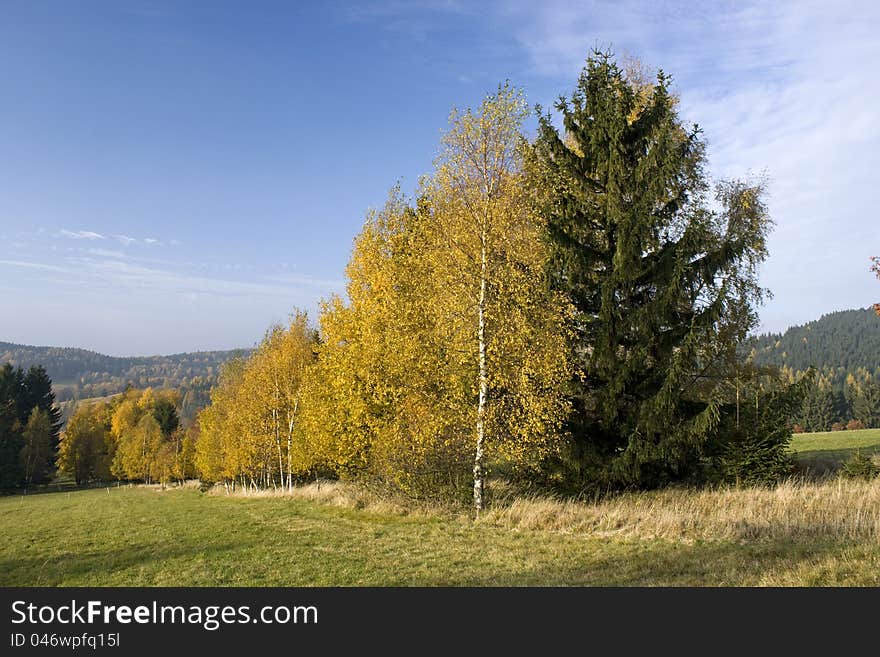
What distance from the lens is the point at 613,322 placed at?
609 inches

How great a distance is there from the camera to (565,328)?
48.6 ft

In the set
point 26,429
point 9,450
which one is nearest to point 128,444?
point 9,450

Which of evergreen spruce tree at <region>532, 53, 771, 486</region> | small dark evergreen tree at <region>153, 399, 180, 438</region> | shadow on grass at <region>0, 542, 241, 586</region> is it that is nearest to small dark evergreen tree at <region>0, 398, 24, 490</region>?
small dark evergreen tree at <region>153, 399, 180, 438</region>

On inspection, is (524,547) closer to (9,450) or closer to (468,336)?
(468,336)

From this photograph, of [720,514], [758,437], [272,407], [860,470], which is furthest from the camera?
[272,407]

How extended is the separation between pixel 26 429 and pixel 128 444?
13.0 meters

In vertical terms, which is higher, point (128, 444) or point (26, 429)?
point (26, 429)

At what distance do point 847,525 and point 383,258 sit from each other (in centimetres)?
1418

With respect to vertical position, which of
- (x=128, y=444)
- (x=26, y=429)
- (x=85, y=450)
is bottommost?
(x=85, y=450)

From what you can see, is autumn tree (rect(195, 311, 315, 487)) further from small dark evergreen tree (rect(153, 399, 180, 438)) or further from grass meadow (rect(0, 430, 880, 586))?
small dark evergreen tree (rect(153, 399, 180, 438))

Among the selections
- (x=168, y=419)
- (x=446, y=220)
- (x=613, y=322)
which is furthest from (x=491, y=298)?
(x=168, y=419)

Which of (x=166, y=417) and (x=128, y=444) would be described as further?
(x=166, y=417)

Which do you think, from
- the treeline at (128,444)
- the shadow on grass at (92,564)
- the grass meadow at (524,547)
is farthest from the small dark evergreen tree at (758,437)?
the treeline at (128,444)
